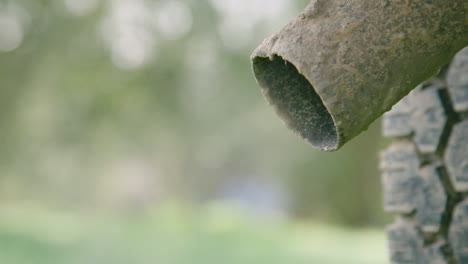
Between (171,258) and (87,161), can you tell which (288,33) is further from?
(87,161)

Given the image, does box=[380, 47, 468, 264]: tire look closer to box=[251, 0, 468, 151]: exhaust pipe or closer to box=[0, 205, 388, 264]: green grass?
box=[251, 0, 468, 151]: exhaust pipe

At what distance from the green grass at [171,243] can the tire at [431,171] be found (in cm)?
164

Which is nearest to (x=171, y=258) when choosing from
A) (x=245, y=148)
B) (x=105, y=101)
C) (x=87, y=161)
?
(x=105, y=101)

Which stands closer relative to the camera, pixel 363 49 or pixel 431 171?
pixel 363 49

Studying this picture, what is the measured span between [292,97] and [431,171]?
1.64 ft

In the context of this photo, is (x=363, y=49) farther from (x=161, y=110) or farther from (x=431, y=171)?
(x=161, y=110)

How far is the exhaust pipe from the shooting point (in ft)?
2.43

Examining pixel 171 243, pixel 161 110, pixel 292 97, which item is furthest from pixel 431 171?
pixel 161 110

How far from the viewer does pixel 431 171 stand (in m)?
1.22

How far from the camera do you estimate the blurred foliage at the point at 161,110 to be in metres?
8.57

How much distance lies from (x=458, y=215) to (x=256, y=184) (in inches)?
441

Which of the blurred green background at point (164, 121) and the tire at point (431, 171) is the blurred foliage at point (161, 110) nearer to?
the blurred green background at point (164, 121)

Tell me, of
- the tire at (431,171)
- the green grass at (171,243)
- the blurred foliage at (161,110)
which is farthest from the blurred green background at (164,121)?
the tire at (431,171)

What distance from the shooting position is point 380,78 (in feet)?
2.46
